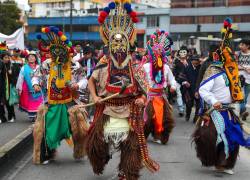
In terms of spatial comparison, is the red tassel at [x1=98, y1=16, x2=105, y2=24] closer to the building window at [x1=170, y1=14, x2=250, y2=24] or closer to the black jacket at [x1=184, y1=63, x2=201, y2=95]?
the black jacket at [x1=184, y1=63, x2=201, y2=95]

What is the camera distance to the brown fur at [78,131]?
806cm

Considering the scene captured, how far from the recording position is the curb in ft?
25.9

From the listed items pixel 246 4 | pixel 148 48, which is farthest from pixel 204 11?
pixel 148 48

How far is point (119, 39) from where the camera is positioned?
6.68 meters

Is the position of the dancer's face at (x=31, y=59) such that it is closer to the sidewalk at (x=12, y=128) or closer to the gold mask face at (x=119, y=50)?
the sidewalk at (x=12, y=128)

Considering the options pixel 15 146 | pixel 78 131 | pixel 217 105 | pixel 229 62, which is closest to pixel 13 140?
pixel 15 146

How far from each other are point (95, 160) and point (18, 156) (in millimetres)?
2567

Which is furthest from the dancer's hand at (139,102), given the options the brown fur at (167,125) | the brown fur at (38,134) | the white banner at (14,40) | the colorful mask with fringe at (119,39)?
the white banner at (14,40)

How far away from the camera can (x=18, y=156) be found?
8797 millimetres

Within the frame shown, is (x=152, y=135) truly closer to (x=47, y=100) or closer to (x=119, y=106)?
(x=47, y=100)

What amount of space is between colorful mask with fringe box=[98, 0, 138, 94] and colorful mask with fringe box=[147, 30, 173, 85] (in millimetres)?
3442

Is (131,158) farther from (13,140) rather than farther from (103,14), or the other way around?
(13,140)

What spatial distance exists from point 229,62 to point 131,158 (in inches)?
86.1

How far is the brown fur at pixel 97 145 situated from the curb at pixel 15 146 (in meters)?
1.71
